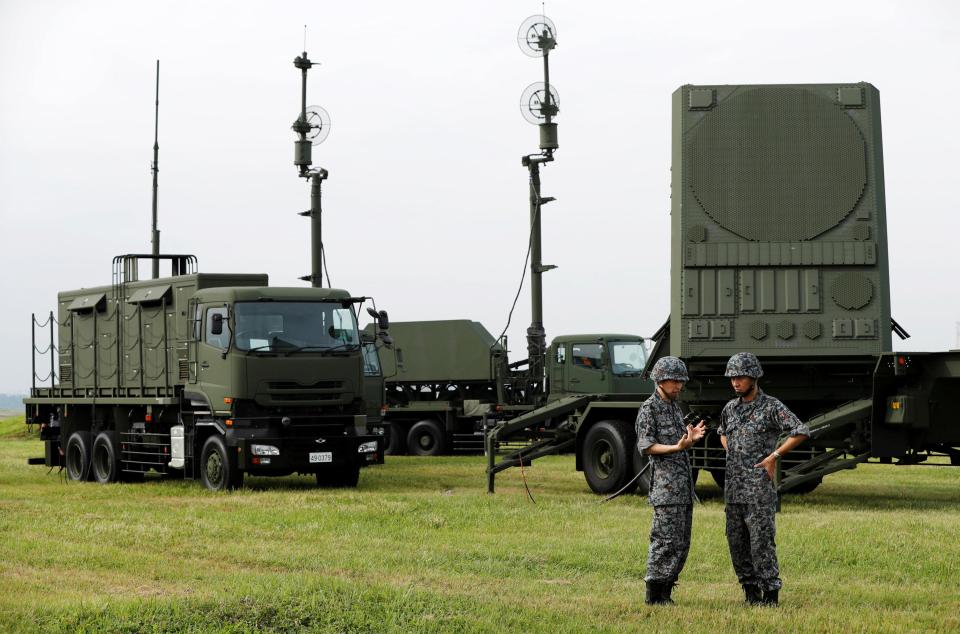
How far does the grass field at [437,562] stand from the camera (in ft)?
29.2

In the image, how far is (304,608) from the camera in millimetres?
9039

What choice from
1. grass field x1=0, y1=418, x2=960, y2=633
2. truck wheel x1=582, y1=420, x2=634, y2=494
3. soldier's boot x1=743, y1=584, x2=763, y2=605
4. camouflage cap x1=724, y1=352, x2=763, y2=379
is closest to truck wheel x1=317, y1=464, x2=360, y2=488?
grass field x1=0, y1=418, x2=960, y2=633

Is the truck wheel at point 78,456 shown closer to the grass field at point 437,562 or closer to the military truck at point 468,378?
the grass field at point 437,562

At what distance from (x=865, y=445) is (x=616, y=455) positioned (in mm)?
3616

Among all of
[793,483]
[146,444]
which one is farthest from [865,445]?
[146,444]

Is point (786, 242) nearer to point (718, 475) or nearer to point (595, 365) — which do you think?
point (718, 475)

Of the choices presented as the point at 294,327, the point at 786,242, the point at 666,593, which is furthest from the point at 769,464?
the point at 294,327

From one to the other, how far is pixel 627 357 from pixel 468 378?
4.25 metres

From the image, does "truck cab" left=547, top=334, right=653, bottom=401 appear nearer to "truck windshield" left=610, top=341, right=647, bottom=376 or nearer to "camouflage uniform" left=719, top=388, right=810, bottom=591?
"truck windshield" left=610, top=341, right=647, bottom=376

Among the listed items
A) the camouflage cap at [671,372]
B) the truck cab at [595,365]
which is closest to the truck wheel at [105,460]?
the truck cab at [595,365]

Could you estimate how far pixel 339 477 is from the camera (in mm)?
20641

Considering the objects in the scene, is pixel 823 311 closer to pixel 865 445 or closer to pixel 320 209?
pixel 865 445

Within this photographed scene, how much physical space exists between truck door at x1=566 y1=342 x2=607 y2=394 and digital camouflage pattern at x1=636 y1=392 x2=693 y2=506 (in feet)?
63.2

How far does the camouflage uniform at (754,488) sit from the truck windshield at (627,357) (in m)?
19.4
